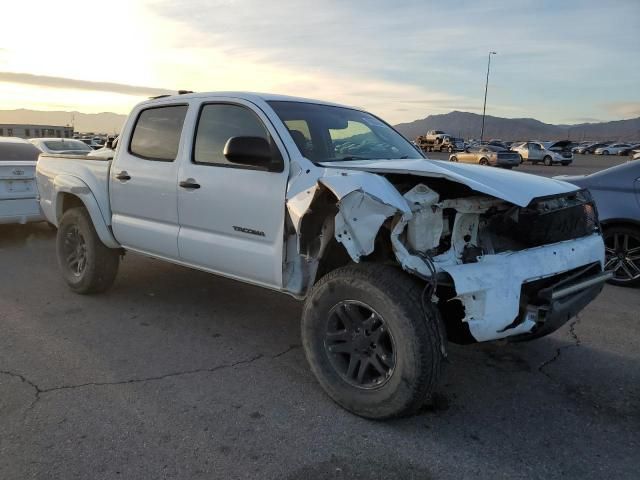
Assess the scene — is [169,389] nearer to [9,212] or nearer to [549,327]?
[549,327]

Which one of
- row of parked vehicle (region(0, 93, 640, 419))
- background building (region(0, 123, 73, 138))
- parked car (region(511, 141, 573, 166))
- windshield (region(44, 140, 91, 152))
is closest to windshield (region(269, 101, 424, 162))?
row of parked vehicle (region(0, 93, 640, 419))

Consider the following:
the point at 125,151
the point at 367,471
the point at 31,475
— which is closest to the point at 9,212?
the point at 125,151

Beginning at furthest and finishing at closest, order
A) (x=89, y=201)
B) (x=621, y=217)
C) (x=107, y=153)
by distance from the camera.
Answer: (x=621, y=217)
(x=107, y=153)
(x=89, y=201)

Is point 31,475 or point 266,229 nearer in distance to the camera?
point 31,475

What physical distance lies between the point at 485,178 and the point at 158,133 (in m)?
2.92

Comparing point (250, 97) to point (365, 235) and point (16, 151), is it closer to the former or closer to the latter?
point (365, 235)

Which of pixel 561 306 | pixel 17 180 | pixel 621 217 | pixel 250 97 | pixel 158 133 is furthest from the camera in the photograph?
pixel 17 180

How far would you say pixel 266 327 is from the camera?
4.83m

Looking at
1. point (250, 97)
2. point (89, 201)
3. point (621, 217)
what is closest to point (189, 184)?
point (250, 97)

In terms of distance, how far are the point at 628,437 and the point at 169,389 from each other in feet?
9.09

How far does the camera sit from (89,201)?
5309mm

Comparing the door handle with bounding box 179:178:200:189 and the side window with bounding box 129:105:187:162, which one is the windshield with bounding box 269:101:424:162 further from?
the side window with bounding box 129:105:187:162

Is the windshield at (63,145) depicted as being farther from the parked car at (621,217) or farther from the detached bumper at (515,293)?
the detached bumper at (515,293)

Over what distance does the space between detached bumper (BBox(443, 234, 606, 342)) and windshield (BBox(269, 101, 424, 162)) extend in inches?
56.6
